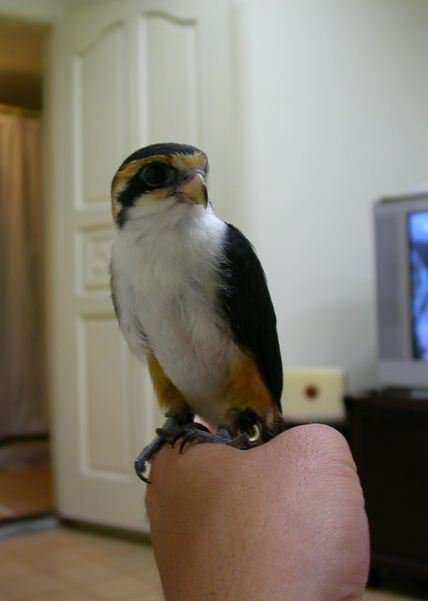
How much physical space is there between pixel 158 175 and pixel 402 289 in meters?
1.68

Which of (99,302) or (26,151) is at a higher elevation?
(26,151)

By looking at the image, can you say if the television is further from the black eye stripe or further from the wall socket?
the black eye stripe

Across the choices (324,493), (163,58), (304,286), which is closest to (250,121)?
(163,58)

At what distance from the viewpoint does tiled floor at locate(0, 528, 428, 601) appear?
796mm

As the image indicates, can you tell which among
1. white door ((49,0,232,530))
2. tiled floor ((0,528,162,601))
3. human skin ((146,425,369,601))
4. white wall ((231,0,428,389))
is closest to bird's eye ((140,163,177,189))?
human skin ((146,425,369,601))

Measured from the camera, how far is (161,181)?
1.54 ft

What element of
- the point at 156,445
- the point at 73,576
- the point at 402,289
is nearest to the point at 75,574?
the point at 73,576

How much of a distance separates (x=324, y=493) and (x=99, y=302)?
2026 mm

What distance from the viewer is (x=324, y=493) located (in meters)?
0.39

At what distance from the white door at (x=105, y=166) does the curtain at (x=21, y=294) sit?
1707 millimetres

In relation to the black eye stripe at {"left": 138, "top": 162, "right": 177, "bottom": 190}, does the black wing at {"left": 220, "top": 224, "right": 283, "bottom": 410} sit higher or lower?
lower

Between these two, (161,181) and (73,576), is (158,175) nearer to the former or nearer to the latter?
(161,181)

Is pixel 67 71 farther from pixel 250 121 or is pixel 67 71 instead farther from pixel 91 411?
pixel 91 411

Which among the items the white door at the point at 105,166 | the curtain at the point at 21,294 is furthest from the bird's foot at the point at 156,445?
the curtain at the point at 21,294
